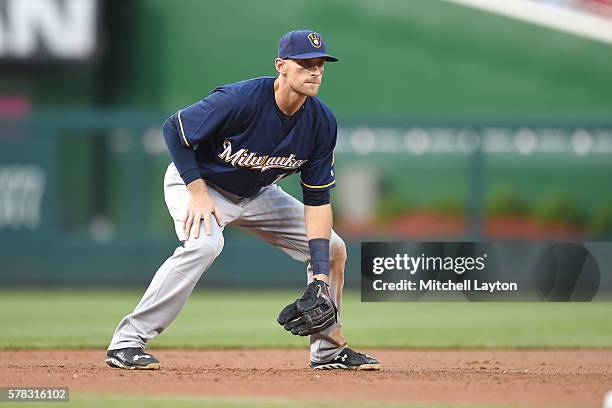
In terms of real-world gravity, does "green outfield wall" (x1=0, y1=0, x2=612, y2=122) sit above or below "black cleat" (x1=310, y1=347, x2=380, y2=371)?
above

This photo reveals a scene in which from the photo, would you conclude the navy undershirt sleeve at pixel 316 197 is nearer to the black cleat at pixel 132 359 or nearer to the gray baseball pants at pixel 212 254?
the gray baseball pants at pixel 212 254

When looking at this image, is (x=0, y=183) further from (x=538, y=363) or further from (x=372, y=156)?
(x=538, y=363)

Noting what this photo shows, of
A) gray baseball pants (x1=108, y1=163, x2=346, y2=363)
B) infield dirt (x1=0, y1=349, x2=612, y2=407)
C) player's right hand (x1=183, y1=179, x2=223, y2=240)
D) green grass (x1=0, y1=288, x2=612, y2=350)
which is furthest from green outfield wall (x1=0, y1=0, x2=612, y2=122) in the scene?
player's right hand (x1=183, y1=179, x2=223, y2=240)

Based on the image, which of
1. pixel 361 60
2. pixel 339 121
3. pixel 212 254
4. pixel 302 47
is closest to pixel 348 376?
pixel 212 254

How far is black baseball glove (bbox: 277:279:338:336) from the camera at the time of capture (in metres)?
4.81

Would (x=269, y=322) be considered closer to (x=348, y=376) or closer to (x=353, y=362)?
(x=353, y=362)

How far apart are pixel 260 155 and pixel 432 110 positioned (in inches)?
370

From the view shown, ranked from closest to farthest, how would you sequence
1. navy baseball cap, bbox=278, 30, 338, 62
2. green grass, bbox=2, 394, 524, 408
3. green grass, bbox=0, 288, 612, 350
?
green grass, bbox=2, 394, 524, 408 → navy baseball cap, bbox=278, 30, 338, 62 → green grass, bbox=0, 288, 612, 350

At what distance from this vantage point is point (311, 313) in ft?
15.8

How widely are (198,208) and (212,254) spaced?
0.73 feet

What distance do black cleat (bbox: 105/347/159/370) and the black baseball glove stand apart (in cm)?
64

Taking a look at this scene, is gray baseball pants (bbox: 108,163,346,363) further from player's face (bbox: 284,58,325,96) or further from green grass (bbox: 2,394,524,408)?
green grass (bbox: 2,394,524,408)

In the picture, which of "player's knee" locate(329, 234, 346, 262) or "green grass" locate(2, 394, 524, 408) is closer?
"green grass" locate(2, 394, 524, 408)

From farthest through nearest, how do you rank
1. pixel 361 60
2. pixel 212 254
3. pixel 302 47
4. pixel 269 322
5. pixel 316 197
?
pixel 361 60 → pixel 269 322 → pixel 316 197 → pixel 212 254 → pixel 302 47
